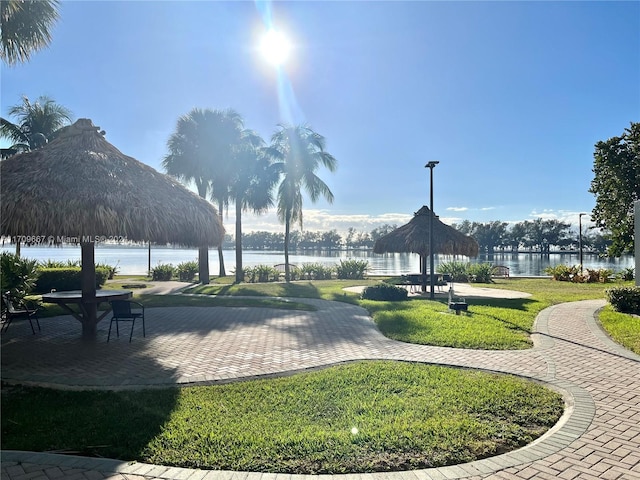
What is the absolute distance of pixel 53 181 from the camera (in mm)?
7574

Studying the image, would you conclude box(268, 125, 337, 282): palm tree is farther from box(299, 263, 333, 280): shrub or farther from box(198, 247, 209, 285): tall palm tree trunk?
box(198, 247, 209, 285): tall palm tree trunk

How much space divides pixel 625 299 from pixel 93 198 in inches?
546

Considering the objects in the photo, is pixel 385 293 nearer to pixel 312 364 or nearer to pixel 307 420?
pixel 312 364

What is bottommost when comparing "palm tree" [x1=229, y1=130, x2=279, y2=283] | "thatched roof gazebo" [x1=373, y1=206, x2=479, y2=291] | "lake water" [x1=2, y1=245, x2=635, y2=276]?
"lake water" [x1=2, y1=245, x2=635, y2=276]

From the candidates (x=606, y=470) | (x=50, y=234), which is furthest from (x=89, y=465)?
(x=50, y=234)

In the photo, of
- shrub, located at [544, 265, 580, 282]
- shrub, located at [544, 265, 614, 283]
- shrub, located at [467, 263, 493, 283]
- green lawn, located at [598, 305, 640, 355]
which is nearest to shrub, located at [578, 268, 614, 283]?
shrub, located at [544, 265, 614, 283]

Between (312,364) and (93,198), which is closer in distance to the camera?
(312,364)

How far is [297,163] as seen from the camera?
2569 cm

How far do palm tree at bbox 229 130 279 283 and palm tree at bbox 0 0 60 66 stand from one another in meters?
13.8

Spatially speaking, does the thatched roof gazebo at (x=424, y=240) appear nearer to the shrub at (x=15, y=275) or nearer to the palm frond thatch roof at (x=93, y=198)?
the palm frond thatch roof at (x=93, y=198)

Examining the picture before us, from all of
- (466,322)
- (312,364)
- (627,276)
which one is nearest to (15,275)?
(312,364)

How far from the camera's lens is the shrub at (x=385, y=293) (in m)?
15.1

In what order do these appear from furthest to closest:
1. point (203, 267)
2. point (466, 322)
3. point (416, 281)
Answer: point (203, 267) → point (416, 281) → point (466, 322)

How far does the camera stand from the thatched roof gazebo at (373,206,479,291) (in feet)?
61.9
